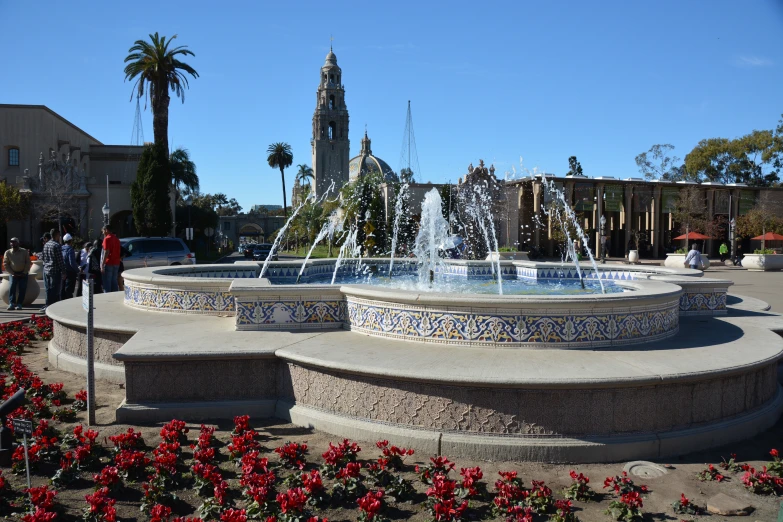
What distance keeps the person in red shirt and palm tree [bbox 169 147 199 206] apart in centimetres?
4548

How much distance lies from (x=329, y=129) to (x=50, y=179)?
60.0m

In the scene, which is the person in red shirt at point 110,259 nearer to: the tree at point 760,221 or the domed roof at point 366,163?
the tree at point 760,221

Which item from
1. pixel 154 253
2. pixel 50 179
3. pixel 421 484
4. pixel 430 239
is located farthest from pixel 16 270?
pixel 50 179

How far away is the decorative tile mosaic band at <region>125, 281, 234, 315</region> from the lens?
25.7 feet

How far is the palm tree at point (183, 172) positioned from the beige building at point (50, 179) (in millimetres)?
10519

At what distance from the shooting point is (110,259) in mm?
12352

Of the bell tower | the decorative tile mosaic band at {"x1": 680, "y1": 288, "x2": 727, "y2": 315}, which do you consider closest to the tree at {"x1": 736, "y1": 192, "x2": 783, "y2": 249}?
the decorative tile mosaic band at {"x1": 680, "y1": 288, "x2": 727, "y2": 315}

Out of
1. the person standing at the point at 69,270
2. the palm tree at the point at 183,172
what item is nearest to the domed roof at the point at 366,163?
the palm tree at the point at 183,172

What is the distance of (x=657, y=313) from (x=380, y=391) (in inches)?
132

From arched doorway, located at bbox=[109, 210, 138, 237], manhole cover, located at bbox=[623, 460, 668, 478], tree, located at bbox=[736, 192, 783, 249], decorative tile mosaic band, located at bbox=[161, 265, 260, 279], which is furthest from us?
tree, located at bbox=[736, 192, 783, 249]

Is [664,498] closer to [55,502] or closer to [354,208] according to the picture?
[55,502]

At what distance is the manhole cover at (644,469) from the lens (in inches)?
178

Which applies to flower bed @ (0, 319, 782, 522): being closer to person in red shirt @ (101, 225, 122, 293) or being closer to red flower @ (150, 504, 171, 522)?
red flower @ (150, 504, 171, 522)

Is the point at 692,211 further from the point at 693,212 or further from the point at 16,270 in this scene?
the point at 16,270
